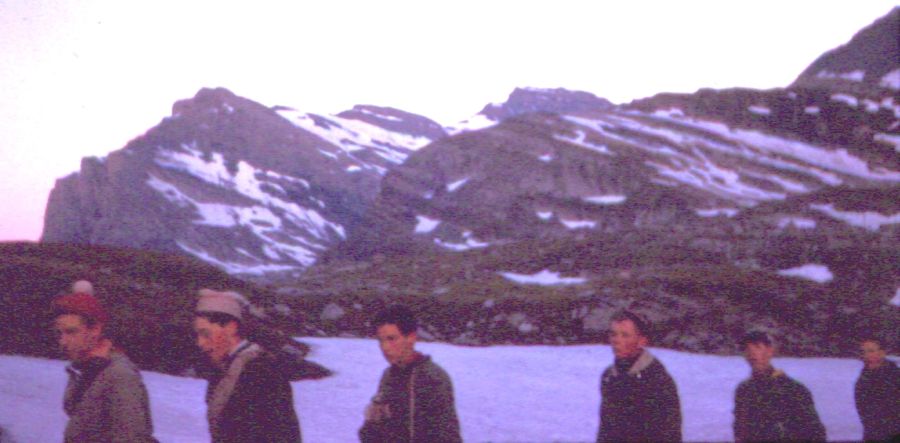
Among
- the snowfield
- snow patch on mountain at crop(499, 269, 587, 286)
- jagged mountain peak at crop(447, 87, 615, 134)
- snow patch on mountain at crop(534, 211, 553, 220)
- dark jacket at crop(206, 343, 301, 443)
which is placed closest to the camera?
dark jacket at crop(206, 343, 301, 443)

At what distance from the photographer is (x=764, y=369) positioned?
302 cm

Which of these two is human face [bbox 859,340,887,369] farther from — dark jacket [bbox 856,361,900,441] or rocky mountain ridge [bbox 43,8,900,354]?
rocky mountain ridge [bbox 43,8,900,354]

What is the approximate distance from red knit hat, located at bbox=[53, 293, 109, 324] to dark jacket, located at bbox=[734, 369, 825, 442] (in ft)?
7.29

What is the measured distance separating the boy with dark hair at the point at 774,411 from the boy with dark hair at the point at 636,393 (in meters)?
0.64

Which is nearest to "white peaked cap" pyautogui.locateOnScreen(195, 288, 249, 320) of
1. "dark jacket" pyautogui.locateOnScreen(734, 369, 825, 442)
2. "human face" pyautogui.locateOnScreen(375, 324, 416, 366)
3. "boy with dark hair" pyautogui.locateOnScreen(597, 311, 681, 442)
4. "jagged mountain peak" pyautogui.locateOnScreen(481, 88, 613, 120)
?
"human face" pyautogui.locateOnScreen(375, 324, 416, 366)

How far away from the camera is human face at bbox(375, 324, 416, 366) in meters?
2.34

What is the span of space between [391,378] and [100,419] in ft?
2.65

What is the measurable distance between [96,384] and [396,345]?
0.84 metres

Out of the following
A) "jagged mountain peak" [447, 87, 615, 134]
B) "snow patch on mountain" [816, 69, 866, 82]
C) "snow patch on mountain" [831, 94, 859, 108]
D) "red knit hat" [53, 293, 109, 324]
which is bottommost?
"red knit hat" [53, 293, 109, 324]

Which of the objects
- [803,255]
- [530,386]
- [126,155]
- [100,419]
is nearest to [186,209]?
[126,155]

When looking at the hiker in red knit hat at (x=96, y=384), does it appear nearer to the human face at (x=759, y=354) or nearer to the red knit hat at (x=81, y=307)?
the red knit hat at (x=81, y=307)

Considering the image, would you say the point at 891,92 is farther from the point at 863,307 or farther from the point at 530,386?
the point at 530,386

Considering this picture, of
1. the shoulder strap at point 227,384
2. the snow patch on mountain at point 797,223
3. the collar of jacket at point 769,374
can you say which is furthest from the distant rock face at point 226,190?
the collar of jacket at point 769,374

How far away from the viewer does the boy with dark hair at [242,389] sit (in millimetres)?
2109
